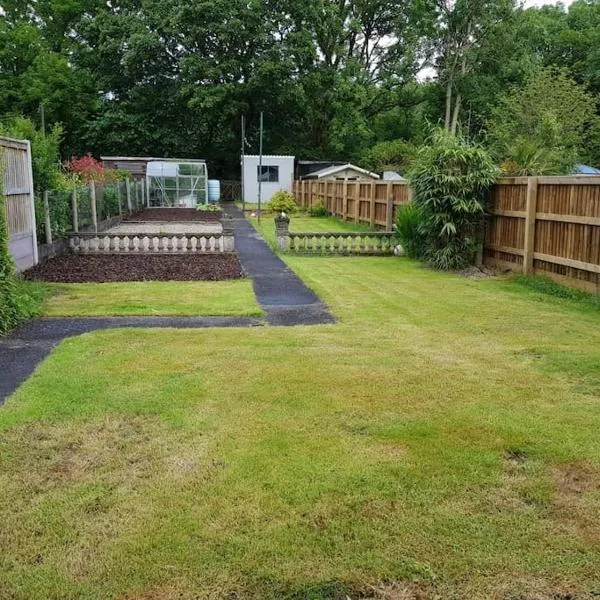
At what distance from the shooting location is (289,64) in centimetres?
4047

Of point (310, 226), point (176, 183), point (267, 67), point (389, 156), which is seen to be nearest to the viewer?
point (310, 226)

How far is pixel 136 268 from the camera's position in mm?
12273

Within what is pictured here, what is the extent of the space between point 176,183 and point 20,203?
23.4 m

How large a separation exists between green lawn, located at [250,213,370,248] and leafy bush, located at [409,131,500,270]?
561cm

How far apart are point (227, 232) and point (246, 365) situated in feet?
31.5

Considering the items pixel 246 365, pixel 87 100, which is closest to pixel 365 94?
pixel 87 100

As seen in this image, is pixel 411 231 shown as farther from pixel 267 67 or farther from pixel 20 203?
pixel 267 67

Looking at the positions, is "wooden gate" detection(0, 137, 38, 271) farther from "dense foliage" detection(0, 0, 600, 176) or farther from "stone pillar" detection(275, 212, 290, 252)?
"dense foliage" detection(0, 0, 600, 176)

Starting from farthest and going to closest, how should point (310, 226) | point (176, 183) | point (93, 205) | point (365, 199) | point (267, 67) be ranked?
1. point (267, 67)
2. point (176, 183)
3. point (310, 226)
4. point (365, 199)
5. point (93, 205)

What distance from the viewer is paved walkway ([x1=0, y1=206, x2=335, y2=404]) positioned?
5621 mm

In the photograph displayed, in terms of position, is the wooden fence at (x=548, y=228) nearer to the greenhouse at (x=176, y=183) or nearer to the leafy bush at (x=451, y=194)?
the leafy bush at (x=451, y=194)

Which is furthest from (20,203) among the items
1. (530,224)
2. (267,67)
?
(267,67)

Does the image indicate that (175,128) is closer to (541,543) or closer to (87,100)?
(87,100)

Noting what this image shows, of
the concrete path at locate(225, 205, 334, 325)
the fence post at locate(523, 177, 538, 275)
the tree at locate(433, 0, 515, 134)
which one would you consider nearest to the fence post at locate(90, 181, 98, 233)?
the concrete path at locate(225, 205, 334, 325)
